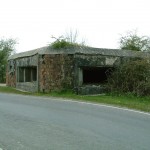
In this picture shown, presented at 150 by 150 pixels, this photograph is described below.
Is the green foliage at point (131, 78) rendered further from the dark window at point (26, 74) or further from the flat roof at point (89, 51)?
the dark window at point (26, 74)

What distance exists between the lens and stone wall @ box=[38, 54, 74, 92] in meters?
21.7

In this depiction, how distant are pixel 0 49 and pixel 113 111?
3419 centimetres

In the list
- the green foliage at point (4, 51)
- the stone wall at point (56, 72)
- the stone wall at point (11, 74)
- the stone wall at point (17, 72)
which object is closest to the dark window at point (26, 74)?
the stone wall at point (17, 72)

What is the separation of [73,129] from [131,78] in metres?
12.2

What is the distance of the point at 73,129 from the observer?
935cm

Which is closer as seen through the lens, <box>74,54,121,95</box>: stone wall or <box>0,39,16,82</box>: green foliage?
<box>74,54,121,95</box>: stone wall

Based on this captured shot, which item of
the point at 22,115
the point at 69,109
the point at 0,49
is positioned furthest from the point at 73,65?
the point at 0,49

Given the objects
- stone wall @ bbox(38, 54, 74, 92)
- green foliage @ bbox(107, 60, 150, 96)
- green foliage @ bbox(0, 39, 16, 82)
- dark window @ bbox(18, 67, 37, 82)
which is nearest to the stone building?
stone wall @ bbox(38, 54, 74, 92)

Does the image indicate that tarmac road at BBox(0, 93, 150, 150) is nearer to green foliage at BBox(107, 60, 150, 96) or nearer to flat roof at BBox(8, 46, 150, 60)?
green foliage at BBox(107, 60, 150, 96)

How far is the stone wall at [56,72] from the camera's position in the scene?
853 inches

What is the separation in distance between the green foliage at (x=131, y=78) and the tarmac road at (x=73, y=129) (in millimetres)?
6576

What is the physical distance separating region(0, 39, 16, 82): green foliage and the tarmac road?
2970 centimetres

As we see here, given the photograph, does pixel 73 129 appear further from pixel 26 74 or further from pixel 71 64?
pixel 26 74

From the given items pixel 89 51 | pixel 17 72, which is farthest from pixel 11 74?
pixel 89 51
